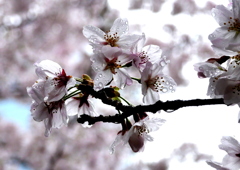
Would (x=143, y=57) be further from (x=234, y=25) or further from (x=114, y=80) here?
Result: (x=234, y=25)

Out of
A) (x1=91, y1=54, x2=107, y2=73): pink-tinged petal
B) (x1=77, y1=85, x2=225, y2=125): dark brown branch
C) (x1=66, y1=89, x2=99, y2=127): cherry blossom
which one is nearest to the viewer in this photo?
(x1=77, y1=85, x2=225, y2=125): dark brown branch

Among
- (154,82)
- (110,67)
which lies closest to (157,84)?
(154,82)

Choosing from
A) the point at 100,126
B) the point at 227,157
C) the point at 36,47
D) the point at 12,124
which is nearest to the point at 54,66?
the point at 227,157

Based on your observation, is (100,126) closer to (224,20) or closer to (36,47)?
(36,47)

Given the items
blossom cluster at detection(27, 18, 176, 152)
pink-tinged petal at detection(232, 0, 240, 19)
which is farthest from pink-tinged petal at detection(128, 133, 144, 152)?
pink-tinged petal at detection(232, 0, 240, 19)

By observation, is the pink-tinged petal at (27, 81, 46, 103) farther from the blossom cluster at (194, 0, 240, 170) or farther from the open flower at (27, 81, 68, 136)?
the blossom cluster at (194, 0, 240, 170)

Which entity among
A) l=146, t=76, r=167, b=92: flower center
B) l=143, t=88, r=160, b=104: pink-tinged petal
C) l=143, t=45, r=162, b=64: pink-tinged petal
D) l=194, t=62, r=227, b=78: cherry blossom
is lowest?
l=143, t=88, r=160, b=104: pink-tinged petal

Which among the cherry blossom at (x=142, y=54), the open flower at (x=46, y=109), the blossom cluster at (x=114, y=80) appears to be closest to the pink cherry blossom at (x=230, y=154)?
the blossom cluster at (x=114, y=80)

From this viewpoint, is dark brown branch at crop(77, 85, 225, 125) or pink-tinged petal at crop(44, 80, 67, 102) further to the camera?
pink-tinged petal at crop(44, 80, 67, 102)
